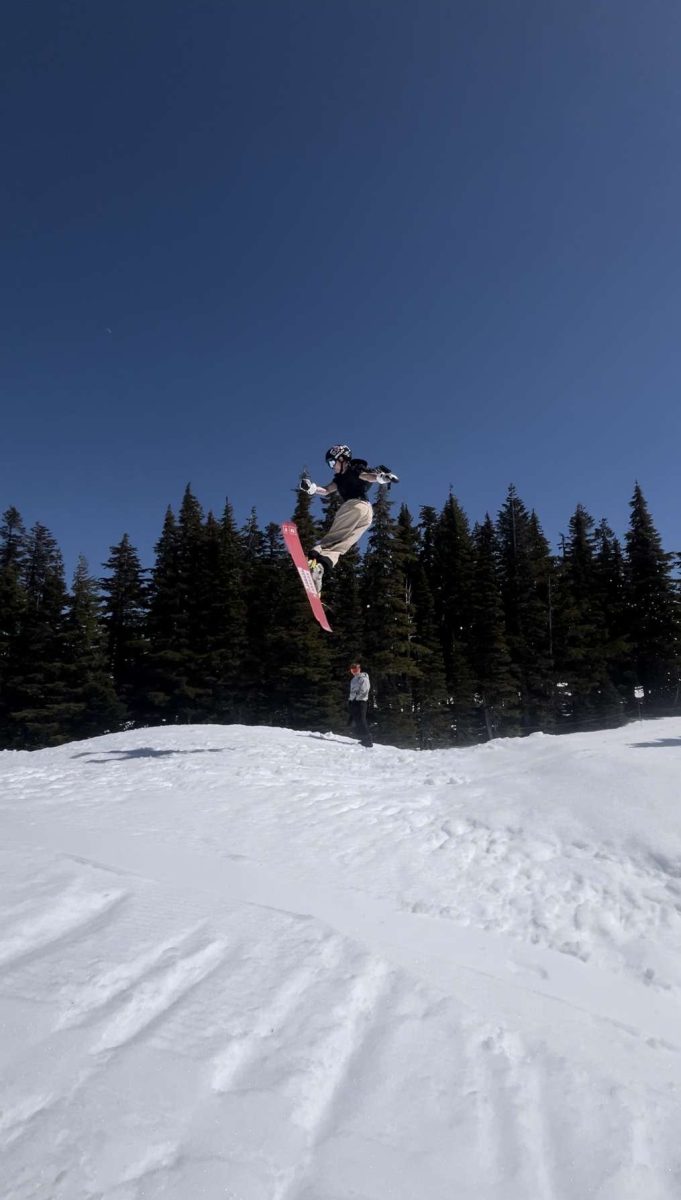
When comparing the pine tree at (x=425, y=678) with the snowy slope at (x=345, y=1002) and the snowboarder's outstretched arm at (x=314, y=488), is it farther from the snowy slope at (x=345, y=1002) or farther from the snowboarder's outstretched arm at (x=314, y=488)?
the snowy slope at (x=345, y=1002)

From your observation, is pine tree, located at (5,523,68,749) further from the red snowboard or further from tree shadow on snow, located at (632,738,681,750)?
tree shadow on snow, located at (632,738,681,750)

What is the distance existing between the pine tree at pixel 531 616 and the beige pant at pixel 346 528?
1117 inches

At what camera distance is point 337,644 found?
33219 mm

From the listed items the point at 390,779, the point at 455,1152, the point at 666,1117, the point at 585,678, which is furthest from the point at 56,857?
the point at 585,678

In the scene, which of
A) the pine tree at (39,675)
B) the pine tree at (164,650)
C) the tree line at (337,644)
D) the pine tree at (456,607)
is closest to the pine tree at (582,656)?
the tree line at (337,644)

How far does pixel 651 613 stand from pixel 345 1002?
40921mm

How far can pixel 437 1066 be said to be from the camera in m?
2.52

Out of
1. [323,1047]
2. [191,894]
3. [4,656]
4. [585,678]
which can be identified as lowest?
[323,1047]

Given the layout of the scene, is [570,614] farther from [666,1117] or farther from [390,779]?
[666,1117]

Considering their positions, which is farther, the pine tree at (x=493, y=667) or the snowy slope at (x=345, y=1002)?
the pine tree at (x=493, y=667)

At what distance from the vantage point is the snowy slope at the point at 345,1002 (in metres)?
1.99

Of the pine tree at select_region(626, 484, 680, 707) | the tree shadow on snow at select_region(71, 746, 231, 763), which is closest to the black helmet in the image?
the tree shadow on snow at select_region(71, 746, 231, 763)

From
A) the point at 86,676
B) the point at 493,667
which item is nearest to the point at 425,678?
the point at 493,667

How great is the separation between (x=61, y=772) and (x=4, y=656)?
1323 inches
